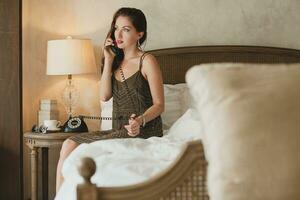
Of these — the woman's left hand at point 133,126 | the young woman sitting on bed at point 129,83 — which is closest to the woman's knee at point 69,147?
the young woman sitting on bed at point 129,83

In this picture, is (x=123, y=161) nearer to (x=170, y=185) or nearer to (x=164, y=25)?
(x=170, y=185)

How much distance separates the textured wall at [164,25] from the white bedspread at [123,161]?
1414mm

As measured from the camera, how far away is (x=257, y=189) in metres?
1.01

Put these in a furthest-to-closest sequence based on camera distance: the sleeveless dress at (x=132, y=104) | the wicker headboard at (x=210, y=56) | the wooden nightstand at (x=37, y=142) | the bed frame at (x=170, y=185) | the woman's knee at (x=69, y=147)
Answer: the wicker headboard at (x=210, y=56)
the wooden nightstand at (x=37, y=142)
the sleeveless dress at (x=132, y=104)
the woman's knee at (x=69, y=147)
the bed frame at (x=170, y=185)

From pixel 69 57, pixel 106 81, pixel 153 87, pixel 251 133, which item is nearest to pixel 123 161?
pixel 251 133

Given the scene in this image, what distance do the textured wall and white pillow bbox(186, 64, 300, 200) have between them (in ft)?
7.86

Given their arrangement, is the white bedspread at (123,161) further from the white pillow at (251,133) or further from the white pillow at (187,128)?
the white pillow at (251,133)

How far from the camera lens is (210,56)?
3.37 m

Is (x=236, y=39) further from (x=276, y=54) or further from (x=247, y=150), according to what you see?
(x=247, y=150)

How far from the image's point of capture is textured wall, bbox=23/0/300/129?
3455 mm

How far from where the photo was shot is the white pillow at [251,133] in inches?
40.0

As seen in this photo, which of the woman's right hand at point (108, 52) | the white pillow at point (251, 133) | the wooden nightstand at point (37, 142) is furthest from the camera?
the wooden nightstand at point (37, 142)

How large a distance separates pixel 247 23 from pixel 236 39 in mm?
146

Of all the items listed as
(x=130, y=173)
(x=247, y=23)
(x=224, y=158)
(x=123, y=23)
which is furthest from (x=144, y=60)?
(x=224, y=158)
